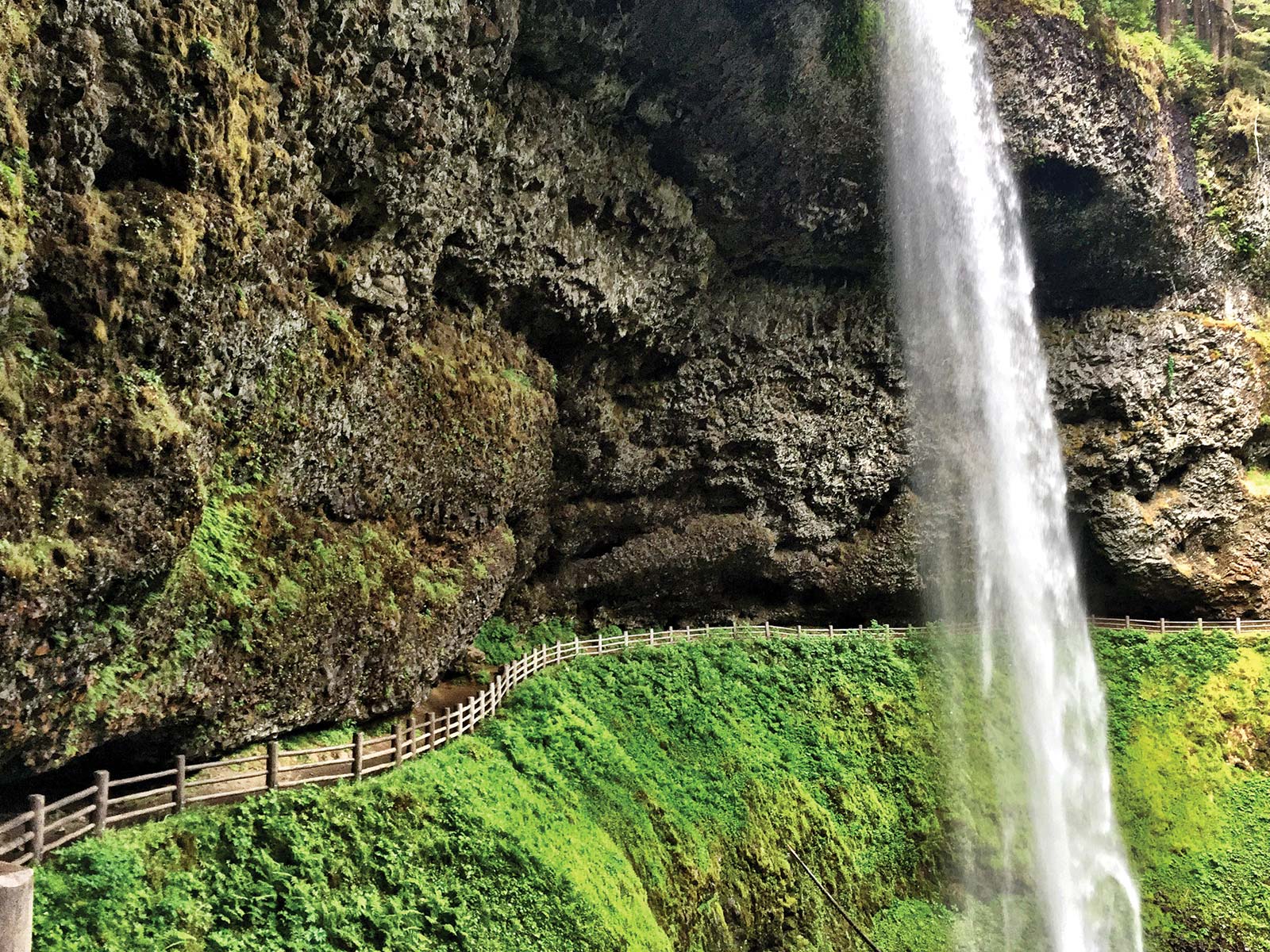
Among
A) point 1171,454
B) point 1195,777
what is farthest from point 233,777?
point 1171,454

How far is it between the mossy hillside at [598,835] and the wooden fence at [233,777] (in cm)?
28

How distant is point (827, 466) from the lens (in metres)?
21.9

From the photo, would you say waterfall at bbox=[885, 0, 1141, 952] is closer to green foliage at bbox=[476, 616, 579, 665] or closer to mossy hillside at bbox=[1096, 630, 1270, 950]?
mossy hillside at bbox=[1096, 630, 1270, 950]

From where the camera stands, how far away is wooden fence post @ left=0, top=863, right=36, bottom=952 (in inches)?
213

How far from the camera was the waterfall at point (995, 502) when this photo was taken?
17766mm

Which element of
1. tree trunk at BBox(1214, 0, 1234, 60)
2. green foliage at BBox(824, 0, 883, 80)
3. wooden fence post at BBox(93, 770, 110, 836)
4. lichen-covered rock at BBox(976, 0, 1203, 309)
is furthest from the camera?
tree trunk at BBox(1214, 0, 1234, 60)

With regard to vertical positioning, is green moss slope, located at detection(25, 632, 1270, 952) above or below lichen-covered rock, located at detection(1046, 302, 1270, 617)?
below

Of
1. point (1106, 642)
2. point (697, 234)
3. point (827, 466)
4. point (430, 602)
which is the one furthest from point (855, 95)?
point (1106, 642)

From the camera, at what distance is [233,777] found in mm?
9133

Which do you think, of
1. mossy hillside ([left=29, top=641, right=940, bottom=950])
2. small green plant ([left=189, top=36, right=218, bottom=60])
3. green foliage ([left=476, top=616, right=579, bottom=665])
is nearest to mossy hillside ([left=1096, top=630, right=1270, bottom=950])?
mossy hillside ([left=29, top=641, right=940, bottom=950])

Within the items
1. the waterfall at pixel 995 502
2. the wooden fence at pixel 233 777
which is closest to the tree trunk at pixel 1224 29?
the waterfall at pixel 995 502

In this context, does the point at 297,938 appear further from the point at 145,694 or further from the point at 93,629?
the point at 93,629

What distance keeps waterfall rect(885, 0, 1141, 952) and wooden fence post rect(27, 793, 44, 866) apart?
16.2m

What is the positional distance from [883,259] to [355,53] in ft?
46.3
